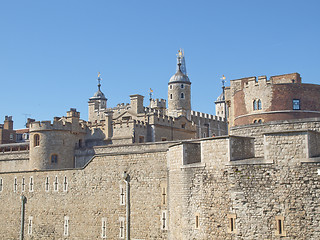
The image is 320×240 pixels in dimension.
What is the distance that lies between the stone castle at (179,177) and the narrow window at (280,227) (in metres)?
0.04

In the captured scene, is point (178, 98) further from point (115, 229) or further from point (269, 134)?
point (269, 134)

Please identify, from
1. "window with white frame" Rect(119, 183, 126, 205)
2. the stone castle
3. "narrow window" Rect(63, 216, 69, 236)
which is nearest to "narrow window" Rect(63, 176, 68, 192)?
the stone castle

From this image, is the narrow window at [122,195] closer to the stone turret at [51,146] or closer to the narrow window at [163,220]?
the narrow window at [163,220]

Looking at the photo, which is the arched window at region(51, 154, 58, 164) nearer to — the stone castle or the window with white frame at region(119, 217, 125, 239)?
the stone castle

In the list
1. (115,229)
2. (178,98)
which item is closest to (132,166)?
(115,229)

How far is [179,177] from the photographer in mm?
23094

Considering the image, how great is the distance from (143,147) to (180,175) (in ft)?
48.6

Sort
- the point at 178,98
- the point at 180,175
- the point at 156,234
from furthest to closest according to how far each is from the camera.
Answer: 1. the point at 178,98
2. the point at 156,234
3. the point at 180,175

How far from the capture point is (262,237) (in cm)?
1883

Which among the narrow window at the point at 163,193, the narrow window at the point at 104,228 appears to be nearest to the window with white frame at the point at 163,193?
the narrow window at the point at 163,193

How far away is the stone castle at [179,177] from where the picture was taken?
1858cm

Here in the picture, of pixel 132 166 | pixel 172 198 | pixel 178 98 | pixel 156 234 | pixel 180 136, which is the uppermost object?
pixel 178 98

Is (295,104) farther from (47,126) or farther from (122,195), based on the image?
(47,126)

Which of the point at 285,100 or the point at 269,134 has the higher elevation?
the point at 285,100
